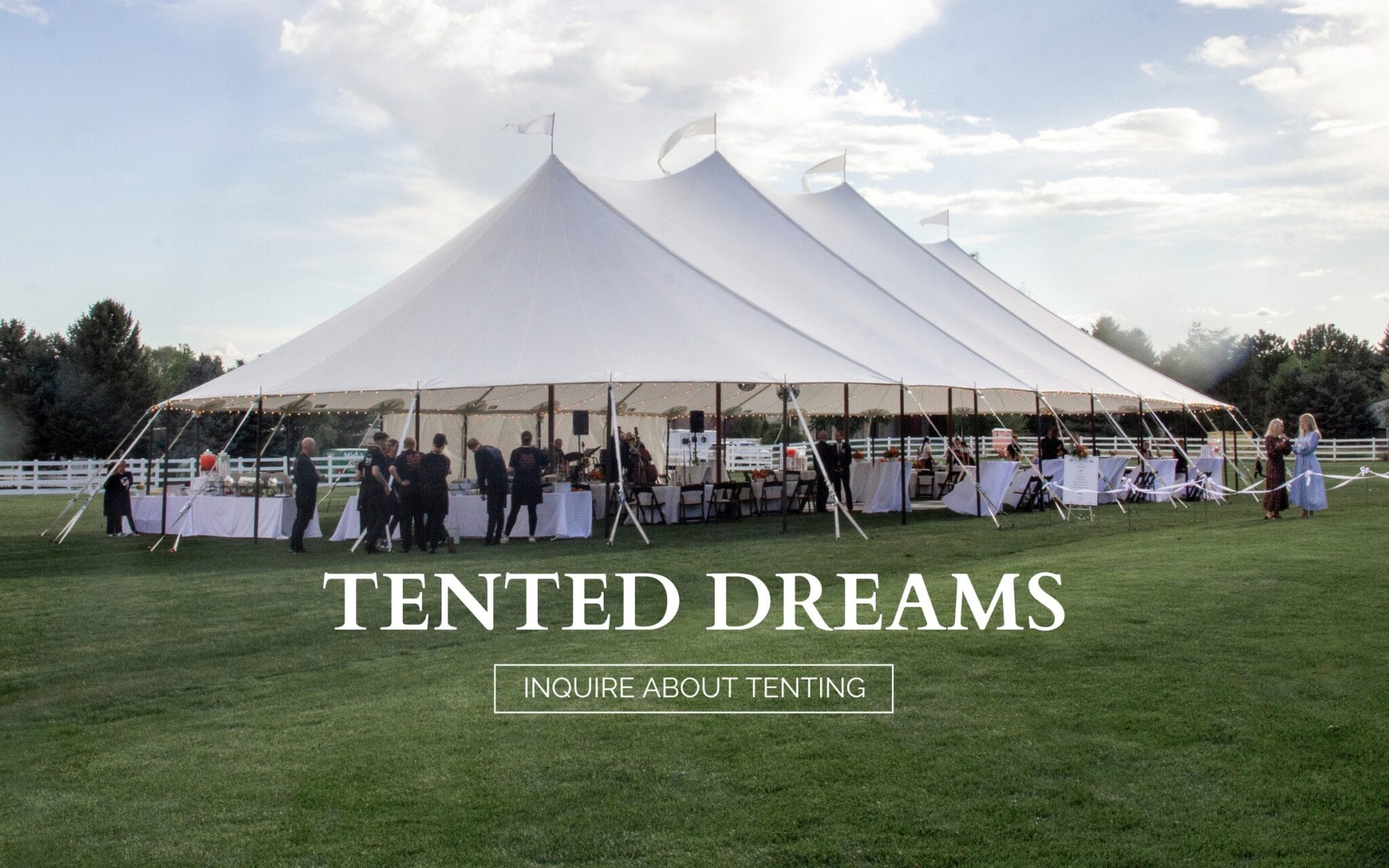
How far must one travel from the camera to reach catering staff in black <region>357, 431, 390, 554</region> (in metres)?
13.0

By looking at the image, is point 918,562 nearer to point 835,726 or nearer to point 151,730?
point 835,726

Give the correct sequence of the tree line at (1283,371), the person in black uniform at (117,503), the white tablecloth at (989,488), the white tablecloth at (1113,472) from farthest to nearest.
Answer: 1. the tree line at (1283,371)
2. the white tablecloth at (1113,472)
3. the white tablecloth at (989,488)
4. the person in black uniform at (117,503)

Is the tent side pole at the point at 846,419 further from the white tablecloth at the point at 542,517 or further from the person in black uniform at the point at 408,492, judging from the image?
the person in black uniform at the point at 408,492

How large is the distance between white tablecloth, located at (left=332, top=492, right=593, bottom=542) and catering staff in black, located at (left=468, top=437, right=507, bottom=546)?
1.47ft

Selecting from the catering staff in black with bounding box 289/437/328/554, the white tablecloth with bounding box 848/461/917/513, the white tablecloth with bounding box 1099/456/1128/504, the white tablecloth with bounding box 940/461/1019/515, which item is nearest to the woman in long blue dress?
the white tablecloth with bounding box 1099/456/1128/504

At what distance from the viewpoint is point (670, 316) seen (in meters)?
15.0

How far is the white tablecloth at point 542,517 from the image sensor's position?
46.3 ft

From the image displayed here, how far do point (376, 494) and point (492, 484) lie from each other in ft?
4.22

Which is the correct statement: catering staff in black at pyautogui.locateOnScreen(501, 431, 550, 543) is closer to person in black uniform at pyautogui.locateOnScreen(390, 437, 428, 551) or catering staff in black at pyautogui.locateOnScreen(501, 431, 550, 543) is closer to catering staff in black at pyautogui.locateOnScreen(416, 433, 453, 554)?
catering staff in black at pyautogui.locateOnScreen(416, 433, 453, 554)

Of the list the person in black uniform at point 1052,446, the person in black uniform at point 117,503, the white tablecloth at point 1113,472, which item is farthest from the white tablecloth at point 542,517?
the white tablecloth at point 1113,472

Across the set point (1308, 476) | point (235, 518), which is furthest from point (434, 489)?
point (1308, 476)

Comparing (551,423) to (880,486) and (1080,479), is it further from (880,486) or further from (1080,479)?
(1080,479)

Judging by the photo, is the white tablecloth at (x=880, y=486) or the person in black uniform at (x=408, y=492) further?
the white tablecloth at (x=880, y=486)

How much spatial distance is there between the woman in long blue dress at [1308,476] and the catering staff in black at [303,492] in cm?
1217
